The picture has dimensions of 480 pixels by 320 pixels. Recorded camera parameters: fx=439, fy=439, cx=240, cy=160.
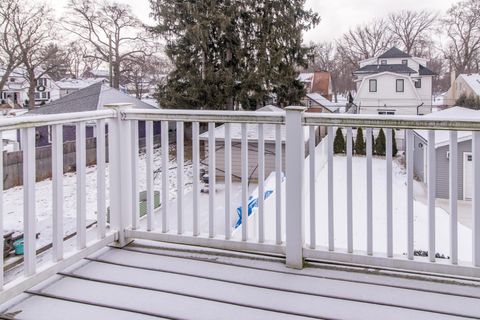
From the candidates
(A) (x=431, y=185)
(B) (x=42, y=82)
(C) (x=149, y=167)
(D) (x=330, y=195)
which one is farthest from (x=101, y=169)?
(B) (x=42, y=82)

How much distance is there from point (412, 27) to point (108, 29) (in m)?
20.4

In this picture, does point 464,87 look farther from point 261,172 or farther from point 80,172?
point 80,172

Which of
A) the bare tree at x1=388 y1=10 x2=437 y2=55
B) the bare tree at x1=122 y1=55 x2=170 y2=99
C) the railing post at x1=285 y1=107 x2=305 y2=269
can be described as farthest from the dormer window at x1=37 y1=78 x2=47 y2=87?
the railing post at x1=285 y1=107 x2=305 y2=269

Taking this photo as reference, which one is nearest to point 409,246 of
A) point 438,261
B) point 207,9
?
point 438,261

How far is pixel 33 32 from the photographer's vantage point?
816 inches

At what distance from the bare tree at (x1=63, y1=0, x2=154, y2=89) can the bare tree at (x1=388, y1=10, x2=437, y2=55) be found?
17.9 meters

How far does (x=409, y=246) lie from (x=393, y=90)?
22563mm

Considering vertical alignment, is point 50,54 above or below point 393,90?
above

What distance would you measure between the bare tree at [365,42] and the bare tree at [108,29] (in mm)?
15282

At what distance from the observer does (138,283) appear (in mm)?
2035

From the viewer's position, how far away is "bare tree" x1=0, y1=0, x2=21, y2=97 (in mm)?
19766

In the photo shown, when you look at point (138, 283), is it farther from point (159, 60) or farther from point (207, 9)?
point (159, 60)

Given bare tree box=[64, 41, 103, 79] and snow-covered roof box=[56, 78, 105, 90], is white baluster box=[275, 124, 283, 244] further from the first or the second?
snow-covered roof box=[56, 78, 105, 90]

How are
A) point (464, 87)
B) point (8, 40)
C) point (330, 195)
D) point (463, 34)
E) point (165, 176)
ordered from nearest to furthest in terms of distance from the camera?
point (330, 195) → point (165, 176) → point (8, 40) → point (464, 87) → point (463, 34)
